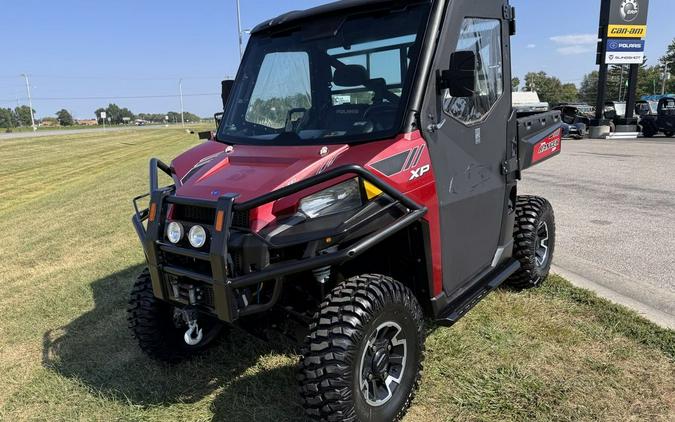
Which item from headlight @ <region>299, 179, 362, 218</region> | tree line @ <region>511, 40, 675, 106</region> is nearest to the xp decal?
headlight @ <region>299, 179, 362, 218</region>

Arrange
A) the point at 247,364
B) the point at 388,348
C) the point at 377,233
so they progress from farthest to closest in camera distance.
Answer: the point at 247,364 < the point at 388,348 < the point at 377,233

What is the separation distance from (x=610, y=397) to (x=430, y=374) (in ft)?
3.37

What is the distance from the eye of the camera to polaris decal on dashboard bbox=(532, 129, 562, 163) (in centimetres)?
448

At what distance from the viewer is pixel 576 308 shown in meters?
4.12

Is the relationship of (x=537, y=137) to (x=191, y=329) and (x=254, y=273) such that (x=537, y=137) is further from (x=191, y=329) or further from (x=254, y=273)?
(x=191, y=329)

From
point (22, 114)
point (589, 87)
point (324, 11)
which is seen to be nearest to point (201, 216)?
point (324, 11)

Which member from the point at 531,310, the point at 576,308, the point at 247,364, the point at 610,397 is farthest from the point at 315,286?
the point at 576,308

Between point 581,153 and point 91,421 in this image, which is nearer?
point 91,421

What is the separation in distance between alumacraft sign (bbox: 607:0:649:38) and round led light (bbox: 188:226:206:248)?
25612 mm

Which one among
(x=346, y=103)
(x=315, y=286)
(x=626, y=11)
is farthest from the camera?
(x=626, y=11)

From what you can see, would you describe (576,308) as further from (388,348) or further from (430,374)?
(388,348)

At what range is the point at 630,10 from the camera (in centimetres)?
2306

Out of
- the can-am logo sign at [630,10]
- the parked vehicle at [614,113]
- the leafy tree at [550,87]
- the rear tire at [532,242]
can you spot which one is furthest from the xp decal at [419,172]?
the leafy tree at [550,87]

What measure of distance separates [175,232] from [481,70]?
2284 mm
